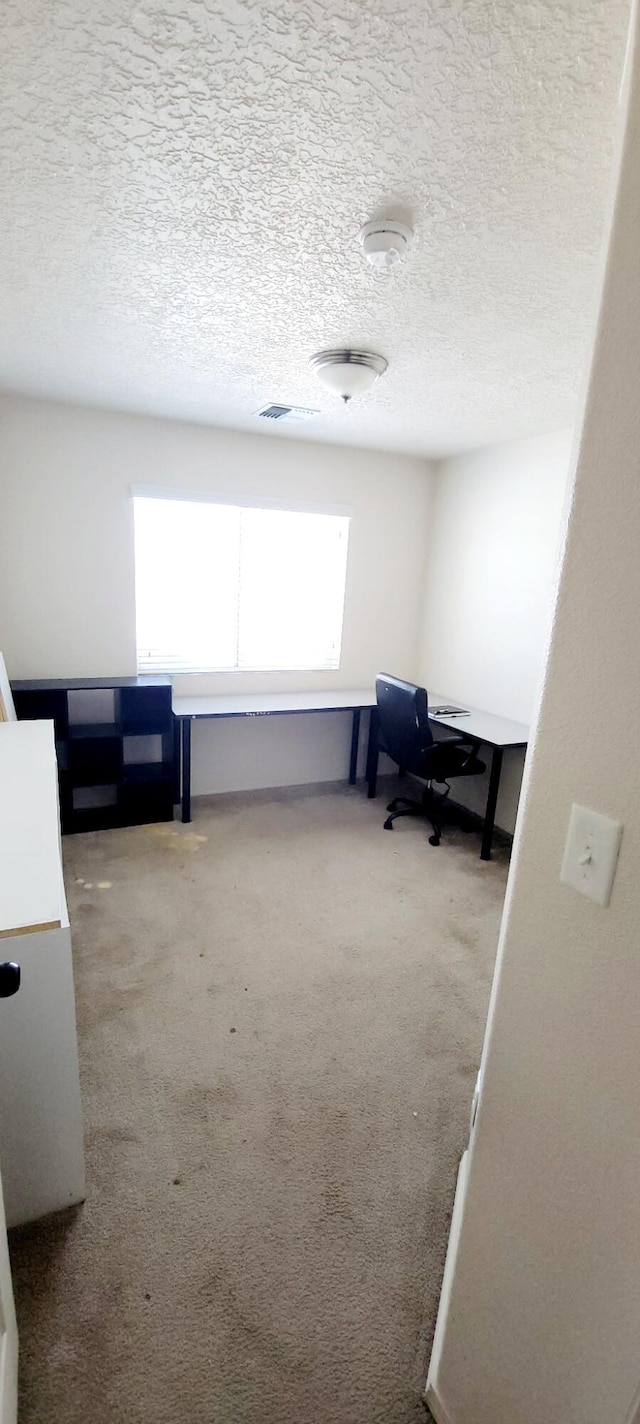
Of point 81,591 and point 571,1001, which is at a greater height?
point 81,591

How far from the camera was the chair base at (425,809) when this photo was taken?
370cm

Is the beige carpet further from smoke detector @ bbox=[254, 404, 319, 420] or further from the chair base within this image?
smoke detector @ bbox=[254, 404, 319, 420]

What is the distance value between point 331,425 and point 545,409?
1.24 m

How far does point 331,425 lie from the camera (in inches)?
139

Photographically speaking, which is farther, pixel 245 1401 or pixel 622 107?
pixel 245 1401

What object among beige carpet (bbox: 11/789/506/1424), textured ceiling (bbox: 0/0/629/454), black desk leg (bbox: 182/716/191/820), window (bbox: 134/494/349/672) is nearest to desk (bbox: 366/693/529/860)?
beige carpet (bbox: 11/789/506/1424)

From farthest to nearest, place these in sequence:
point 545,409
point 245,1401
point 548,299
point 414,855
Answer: point 414,855, point 545,409, point 548,299, point 245,1401

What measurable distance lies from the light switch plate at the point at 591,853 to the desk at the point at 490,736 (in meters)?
2.43

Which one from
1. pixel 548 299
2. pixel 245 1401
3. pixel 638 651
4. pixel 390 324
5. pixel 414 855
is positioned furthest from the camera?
pixel 414 855

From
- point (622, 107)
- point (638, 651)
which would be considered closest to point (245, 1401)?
point (638, 651)

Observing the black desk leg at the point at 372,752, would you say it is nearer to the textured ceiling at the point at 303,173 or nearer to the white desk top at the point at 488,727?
the white desk top at the point at 488,727

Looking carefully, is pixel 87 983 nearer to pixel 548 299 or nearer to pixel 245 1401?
pixel 245 1401

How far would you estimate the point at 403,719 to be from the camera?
3.51 m

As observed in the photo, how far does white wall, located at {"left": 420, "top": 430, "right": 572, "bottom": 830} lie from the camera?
3482 millimetres
